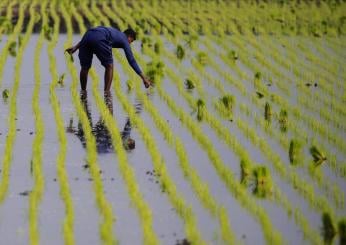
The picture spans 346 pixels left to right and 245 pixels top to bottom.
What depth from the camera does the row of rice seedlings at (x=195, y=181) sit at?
5445 millimetres

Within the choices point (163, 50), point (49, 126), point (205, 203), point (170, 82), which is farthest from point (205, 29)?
point (205, 203)

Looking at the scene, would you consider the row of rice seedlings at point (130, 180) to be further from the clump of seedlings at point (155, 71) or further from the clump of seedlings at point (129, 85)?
the clump of seedlings at point (155, 71)

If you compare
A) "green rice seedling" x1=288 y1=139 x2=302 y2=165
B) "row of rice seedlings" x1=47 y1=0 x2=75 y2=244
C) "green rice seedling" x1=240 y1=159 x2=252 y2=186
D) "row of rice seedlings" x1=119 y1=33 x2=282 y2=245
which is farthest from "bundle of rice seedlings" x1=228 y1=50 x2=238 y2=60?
"green rice seedling" x1=240 y1=159 x2=252 y2=186

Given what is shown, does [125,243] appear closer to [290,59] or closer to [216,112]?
[216,112]

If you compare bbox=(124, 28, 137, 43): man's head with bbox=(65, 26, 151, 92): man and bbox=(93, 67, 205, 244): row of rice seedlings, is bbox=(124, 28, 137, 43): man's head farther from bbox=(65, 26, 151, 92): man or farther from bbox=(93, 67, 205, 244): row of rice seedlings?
bbox=(93, 67, 205, 244): row of rice seedlings

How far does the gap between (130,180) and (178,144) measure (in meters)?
1.37

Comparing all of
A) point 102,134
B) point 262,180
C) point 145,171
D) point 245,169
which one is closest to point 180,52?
point 102,134

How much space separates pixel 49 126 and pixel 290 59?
6.08 metres

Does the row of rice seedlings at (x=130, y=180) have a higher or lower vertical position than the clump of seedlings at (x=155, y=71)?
higher

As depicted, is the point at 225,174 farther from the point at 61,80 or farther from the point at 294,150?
the point at 61,80

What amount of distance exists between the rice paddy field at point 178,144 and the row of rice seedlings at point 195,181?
2cm

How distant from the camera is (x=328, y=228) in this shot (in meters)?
5.35

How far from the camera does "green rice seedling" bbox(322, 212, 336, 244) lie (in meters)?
5.29

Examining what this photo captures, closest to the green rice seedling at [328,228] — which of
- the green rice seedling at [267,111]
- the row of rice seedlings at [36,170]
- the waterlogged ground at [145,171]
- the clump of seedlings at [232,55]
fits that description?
the waterlogged ground at [145,171]
